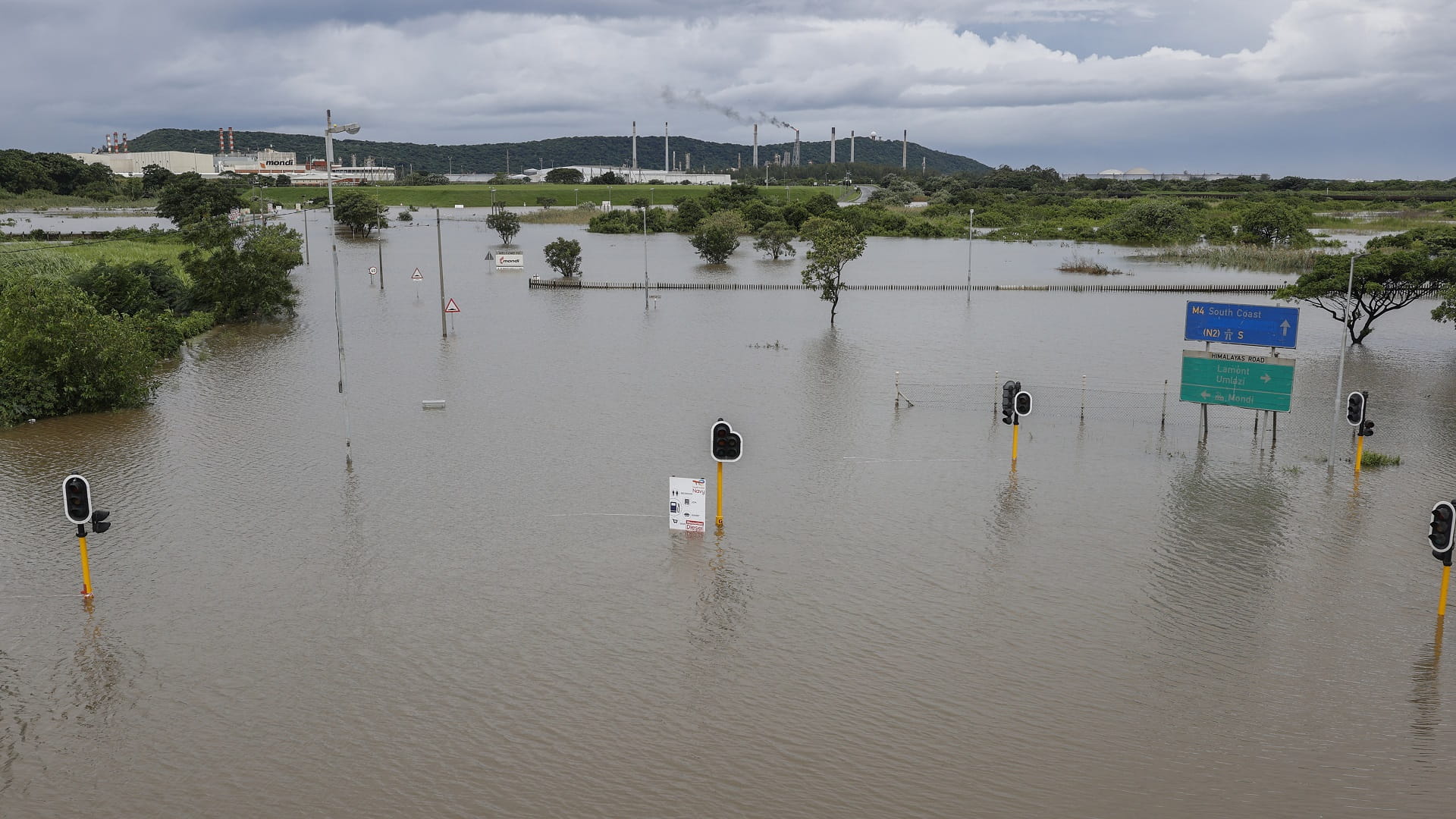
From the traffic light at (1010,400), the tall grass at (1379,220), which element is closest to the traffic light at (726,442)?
the traffic light at (1010,400)

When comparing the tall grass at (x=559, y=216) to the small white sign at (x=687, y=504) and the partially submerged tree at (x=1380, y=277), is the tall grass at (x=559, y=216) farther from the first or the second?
the small white sign at (x=687, y=504)

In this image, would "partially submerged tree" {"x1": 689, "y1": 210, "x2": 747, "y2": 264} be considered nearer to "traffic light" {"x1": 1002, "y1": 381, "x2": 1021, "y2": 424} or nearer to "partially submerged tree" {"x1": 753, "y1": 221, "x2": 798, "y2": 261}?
"partially submerged tree" {"x1": 753, "y1": 221, "x2": 798, "y2": 261}

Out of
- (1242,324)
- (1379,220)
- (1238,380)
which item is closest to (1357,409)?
(1238,380)

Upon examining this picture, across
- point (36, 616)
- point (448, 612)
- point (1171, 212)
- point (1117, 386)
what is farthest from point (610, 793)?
point (1171, 212)

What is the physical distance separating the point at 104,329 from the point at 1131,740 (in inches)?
1174

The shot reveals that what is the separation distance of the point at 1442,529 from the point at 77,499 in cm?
2055

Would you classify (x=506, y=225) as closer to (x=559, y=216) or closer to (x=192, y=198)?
(x=192, y=198)

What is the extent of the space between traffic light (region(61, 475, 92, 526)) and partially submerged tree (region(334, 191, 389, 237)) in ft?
344

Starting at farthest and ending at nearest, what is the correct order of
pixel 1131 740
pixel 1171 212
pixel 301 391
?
pixel 1171 212, pixel 301 391, pixel 1131 740

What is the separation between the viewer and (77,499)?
17375 millimetres

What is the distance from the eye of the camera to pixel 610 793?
13.2 meters

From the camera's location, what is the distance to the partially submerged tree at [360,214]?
121 metres

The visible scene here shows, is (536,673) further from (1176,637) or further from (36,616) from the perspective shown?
(1176,637)

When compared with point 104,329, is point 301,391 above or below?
below
